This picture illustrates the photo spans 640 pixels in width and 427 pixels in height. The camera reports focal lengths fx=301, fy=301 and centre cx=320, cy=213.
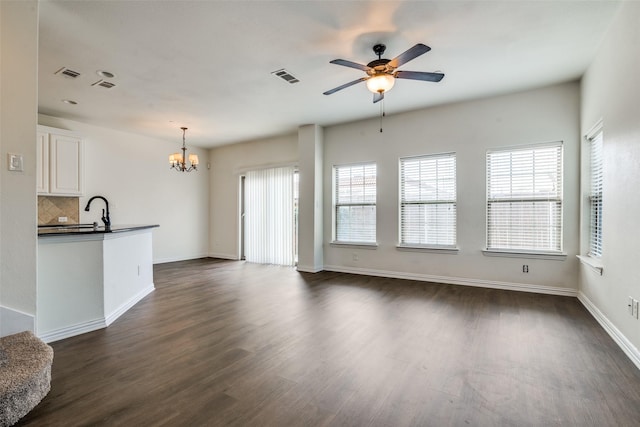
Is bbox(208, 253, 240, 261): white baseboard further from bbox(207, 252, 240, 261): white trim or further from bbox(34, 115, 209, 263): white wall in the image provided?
bbox(34, 115, 209, 263): white wall

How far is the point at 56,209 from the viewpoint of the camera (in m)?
5.50

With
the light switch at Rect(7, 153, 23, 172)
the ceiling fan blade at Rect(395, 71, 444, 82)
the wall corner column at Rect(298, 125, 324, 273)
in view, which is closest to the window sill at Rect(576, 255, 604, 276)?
the ceiling fan blade at Rect(395, 71, 444, 82)

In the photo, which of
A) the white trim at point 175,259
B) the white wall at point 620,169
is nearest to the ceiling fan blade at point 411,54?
the white wall at point 620,169

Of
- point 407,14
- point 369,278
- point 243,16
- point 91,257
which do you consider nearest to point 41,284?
point 91,257

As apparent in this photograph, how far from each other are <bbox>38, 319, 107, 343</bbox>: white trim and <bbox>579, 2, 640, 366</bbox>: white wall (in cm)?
479

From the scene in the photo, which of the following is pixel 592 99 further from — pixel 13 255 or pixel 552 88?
pixel 13 255

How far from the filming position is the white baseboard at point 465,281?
4.29 meters

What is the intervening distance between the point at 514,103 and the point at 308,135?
3.58 m

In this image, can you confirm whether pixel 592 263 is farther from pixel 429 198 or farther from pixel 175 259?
pixel 175 259

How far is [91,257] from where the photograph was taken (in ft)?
9.92

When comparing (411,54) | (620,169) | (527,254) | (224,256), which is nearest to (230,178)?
(224,256)

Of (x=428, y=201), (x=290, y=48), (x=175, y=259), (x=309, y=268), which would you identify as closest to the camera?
(x=290, y=48)

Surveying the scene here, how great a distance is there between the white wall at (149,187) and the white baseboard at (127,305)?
8.89 feet

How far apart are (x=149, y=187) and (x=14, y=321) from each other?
199 inches
